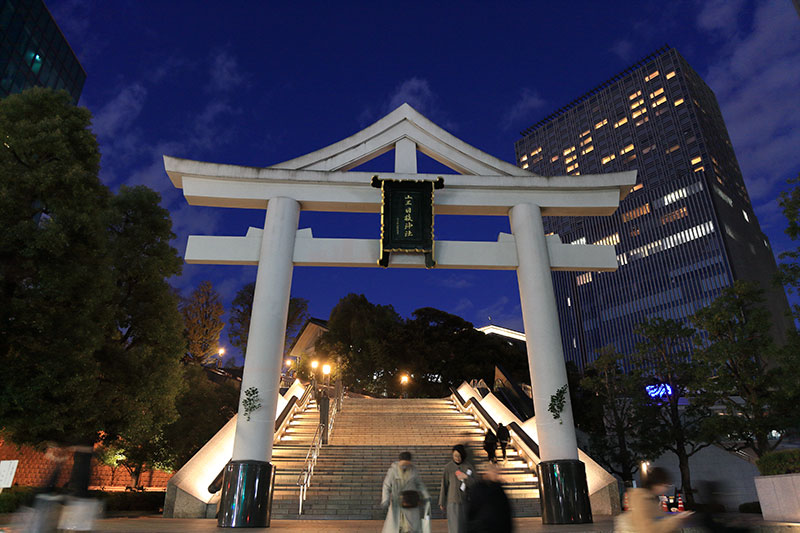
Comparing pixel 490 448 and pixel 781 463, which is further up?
pixel 490 448

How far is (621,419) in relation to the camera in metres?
21.2

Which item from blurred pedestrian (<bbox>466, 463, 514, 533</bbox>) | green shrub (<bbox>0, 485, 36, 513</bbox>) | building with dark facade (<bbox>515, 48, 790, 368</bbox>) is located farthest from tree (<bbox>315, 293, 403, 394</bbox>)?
building with dark facade (<bbox>515, 48, 790, 368</bbox>)

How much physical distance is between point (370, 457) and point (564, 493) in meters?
A: 5.76

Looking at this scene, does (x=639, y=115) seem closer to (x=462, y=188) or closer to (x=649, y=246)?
(x=649, y=246)

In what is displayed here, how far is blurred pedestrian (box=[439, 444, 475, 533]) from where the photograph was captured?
512 centimetres

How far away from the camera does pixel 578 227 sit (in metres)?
82.2

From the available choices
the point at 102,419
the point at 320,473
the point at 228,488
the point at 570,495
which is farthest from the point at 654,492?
the point at 102,419

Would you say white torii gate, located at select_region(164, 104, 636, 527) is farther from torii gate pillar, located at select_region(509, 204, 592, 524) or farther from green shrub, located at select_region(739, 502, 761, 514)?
green shrub, located at select_region(739, 502, 761, 514)

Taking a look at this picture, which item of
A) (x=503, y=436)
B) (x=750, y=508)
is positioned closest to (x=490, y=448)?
(x=503, y=436)

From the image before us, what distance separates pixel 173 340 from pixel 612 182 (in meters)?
12.3

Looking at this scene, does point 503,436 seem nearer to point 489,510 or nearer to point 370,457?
point 370,457

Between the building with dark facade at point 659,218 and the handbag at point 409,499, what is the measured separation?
6949 cm

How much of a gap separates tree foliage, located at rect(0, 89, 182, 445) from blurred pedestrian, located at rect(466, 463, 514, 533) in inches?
376

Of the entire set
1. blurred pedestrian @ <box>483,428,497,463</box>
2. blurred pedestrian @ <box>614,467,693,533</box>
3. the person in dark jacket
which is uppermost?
the person in dark jacket
